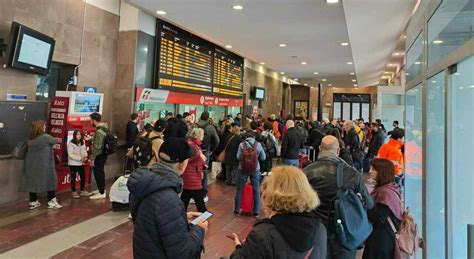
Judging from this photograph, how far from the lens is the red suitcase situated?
545 cm

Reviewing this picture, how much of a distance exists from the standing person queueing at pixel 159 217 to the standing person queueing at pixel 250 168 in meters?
3.31

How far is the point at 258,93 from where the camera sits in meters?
14.9

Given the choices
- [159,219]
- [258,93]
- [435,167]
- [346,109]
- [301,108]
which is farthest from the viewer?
[301,108]

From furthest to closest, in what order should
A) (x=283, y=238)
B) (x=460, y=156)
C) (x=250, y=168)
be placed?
(x=250, y=168) → (x=460, y=156) → (x=283, y=238)

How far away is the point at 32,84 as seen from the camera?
584 cm

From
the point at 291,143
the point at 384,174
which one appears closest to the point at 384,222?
the point at 384,174

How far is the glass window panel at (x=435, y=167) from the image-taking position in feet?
9.50

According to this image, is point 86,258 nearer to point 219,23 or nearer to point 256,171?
point 256,171

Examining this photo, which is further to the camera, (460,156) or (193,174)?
(193,174)

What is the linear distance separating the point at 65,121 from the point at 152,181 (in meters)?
4.86

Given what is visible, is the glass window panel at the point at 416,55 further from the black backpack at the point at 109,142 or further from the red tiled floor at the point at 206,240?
the black backpack at the point at 109,142

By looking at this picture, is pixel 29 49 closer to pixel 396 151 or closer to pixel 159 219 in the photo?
pixel 159 219

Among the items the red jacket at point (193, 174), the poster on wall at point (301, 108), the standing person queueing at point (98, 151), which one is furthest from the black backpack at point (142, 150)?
the poster on wall at point (301, 108)

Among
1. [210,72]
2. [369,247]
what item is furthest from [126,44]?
[369,247]
